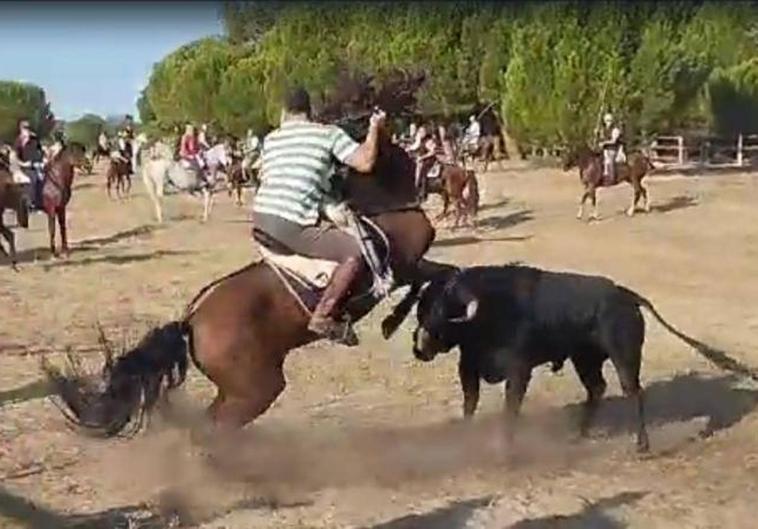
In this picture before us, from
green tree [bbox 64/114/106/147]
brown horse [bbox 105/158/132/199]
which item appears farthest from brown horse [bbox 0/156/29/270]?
green tree [bbox 64/114/106/147]

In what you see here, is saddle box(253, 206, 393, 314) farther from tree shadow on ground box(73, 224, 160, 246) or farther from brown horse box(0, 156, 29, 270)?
tree shadow on ground box(73, 224, 160, 246)

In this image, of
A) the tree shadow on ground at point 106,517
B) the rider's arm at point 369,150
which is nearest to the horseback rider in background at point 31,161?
the tree shadow on ground at point 106,517

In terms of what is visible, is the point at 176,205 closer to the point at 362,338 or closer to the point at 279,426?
the point at 362,338

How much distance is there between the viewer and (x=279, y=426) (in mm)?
A: 9938

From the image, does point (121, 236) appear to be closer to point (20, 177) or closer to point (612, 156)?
point (20, 177)

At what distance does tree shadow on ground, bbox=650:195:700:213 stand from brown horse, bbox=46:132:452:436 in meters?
23.6

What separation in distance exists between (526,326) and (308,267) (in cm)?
177

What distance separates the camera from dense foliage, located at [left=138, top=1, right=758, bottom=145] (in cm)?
4138

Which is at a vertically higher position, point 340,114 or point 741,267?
point 340,114

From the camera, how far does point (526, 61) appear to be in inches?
1693

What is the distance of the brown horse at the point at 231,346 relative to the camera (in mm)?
7418

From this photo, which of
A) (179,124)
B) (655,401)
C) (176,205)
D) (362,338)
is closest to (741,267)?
(362,338)

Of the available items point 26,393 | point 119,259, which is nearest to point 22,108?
point 119,259

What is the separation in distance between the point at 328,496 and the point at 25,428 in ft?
9.24
